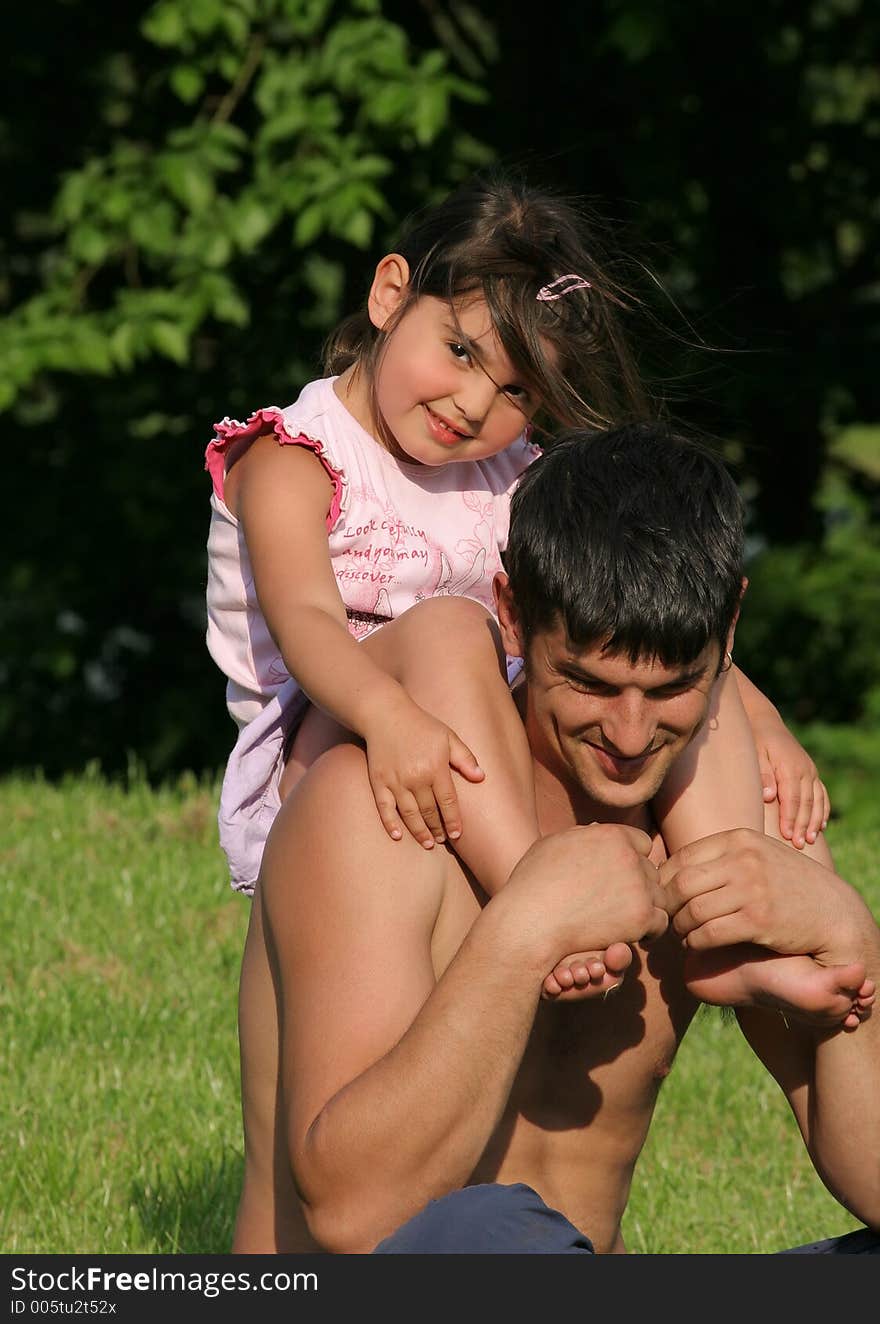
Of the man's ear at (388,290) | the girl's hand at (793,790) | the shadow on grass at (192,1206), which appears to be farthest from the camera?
the shadow on grass at (192,1206)

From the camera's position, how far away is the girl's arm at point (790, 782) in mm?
2809

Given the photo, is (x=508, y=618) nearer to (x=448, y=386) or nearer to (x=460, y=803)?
(x=460, y=803)

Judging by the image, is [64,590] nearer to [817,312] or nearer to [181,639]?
[181,639]

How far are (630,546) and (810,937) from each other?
55cm

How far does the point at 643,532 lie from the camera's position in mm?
2418

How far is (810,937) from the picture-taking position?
240cm

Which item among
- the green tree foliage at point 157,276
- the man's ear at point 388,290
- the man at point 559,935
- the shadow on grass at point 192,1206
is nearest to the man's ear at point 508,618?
the man at point 559,935

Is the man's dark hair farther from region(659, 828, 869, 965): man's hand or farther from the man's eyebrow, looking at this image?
region(659, 828, 869, 965): man's hand

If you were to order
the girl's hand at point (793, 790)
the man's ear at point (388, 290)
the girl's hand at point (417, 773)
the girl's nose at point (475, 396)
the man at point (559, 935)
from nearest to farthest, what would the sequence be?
the man at point (559, 935) < the girl's hand at point (417, 773) < the girl's hand at point (793, 790) < the girl's nose at point (475, 396) < the man's ear at point (388, 290)

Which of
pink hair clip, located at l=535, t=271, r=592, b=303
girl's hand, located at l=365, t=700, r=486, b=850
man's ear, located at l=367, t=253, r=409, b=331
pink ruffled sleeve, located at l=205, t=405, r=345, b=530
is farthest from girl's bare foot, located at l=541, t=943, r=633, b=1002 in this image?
man's ear, located at l=367, t=253, r=409, b=331

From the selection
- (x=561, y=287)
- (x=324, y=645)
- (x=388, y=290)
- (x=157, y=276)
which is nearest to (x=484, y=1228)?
(x=324, y=645)

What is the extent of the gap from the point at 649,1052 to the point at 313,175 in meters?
5.35

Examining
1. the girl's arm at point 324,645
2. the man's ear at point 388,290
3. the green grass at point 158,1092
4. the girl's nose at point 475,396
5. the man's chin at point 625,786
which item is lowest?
the green grass at point 158,1092

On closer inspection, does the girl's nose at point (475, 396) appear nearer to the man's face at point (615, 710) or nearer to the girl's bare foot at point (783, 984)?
the man's face at point (615, 710)
